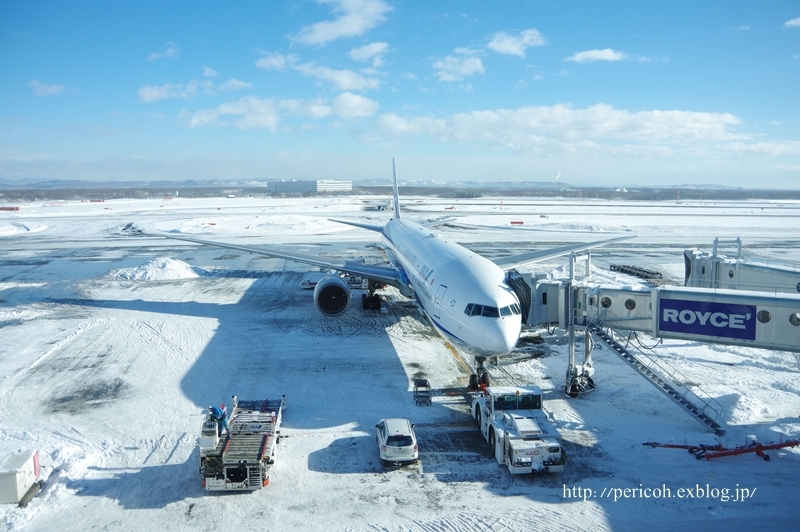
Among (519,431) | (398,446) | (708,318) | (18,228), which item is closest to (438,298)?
(519,431)

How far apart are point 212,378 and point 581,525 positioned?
44.8ft

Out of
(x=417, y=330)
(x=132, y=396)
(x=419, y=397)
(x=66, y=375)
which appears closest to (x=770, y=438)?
(x=419, y=397)

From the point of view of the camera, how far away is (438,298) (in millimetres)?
19281

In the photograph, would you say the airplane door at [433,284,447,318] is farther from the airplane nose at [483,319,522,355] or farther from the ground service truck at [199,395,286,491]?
the ground service truck at [199,395,286,491]

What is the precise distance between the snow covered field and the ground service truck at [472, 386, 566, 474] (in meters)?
0.37

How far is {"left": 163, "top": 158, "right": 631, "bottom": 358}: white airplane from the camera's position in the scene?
16.4m

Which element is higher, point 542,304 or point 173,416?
point 542,304

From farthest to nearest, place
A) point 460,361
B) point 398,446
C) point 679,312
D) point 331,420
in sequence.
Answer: point 460,361 < point 679,312 < point 331,420 < point 398,446

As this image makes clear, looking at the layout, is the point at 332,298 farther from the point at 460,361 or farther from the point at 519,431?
the point at 519,431

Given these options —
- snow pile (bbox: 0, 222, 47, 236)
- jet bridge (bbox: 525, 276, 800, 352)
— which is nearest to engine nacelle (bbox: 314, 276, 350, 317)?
jet bridge (bbox: 525, 276, 800, 352)

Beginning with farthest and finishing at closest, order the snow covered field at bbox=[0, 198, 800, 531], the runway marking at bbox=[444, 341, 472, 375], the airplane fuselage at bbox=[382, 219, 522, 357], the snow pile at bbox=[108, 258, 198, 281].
A: 1. the snow pile at bbox=[108, 258, 198, 281]
2. the runway marking at bbox=[444, 341, 472, 375]
3. the airplane fuselage at bbox=[382, 219, 522, 357]
4. the snow covered field at bbox=[0, 198, 800, 531]

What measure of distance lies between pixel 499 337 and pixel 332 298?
38.2 feet

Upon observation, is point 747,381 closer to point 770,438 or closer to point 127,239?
point 770,438

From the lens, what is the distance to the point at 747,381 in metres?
19.2
